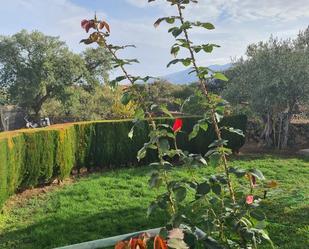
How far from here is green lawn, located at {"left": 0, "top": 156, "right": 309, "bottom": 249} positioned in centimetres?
568

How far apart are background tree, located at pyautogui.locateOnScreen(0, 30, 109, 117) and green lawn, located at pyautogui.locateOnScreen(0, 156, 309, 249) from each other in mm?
19675

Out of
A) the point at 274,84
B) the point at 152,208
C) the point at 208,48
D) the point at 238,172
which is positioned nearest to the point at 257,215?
the point at 238,172

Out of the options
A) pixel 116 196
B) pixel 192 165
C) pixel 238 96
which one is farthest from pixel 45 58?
pixel 192 165

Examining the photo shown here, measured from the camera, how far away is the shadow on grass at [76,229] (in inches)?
221

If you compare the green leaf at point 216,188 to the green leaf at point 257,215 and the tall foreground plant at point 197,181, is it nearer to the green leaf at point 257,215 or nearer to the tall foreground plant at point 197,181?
the tall foreground plant at point 197,181

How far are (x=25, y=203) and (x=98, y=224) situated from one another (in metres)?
2.32

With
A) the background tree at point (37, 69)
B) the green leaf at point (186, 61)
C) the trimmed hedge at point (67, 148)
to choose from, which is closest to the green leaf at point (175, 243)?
the green leaf at point (186, 61)

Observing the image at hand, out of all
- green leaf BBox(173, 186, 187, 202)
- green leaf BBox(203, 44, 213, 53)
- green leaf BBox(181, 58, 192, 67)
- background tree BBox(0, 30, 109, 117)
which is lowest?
green leaf BBox(173, 186, 187, 202)

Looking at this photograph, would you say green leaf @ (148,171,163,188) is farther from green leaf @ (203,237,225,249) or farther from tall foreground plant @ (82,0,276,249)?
green leaf @ (203,237,225,249)

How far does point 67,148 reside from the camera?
10266 millimetres

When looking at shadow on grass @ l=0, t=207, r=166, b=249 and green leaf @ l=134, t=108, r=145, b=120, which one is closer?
green leaf @ l=134, t=108, r=145, b=120

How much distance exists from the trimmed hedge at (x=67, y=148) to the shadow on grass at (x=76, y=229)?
122 cm

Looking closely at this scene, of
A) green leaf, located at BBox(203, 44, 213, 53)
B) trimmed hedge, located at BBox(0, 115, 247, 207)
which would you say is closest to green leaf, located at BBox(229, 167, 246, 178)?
green leaf, located at BBox(203, 44, 213, 53)

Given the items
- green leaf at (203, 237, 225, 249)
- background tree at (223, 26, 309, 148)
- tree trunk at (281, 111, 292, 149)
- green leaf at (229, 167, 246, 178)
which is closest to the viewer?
green leaf at (203, 237, 225, 249)
